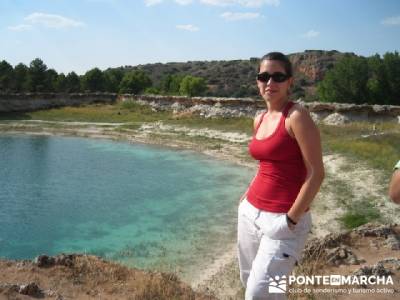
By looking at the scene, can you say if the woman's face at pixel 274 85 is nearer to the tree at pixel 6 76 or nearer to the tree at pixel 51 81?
the tree at pixel 6 76

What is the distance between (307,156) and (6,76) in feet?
182

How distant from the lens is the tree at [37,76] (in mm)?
53312

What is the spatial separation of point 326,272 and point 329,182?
10.5 m

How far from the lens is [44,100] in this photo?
156 feet

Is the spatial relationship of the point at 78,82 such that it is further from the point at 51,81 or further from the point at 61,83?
the point at 51,81

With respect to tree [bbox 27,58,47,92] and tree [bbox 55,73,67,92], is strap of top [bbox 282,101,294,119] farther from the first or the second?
tree [bbox 55,73,67,92]

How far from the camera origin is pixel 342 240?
8617 millimetres

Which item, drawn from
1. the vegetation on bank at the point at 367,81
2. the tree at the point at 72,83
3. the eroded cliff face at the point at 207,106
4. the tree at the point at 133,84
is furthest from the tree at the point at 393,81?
the tree at the point at 72,83

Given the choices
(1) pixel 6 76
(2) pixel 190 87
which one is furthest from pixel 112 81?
(1) pixel 6 76

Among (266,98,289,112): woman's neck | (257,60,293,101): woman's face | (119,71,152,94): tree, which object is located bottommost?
(266,98,289,112): woman's neck

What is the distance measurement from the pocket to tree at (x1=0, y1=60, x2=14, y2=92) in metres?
53.6

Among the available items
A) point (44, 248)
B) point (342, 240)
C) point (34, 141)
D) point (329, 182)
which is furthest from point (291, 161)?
point (34, 141)

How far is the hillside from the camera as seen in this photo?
259 feet

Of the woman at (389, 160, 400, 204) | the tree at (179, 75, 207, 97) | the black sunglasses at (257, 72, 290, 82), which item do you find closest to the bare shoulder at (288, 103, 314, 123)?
the black sunglasses at (257, 72, 290, 82)
